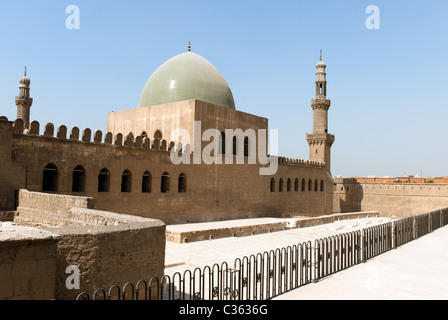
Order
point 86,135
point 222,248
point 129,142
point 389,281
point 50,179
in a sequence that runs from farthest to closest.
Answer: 1. point 129,142
2. point 86,135
3. point 50,179
4. point 222,248
5. point 389,281

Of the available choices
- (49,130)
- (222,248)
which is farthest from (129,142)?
(222,248)

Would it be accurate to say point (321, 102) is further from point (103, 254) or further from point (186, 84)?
point (103, 254)

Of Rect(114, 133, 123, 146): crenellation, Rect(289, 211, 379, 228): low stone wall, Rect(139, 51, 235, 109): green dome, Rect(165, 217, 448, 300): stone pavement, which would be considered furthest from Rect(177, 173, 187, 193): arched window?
Rect(289, 211, 379, 228): low stone wall

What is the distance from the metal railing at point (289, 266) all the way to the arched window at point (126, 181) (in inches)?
229

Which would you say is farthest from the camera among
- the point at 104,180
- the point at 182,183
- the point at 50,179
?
the point at 182,183

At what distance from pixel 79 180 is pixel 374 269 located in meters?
9.23

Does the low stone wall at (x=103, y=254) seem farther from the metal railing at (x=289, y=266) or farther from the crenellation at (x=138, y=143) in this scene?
the crenellation at (x=138, y=143)

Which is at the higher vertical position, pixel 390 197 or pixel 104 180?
pixel 104 180

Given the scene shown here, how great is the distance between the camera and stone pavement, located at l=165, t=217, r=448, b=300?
5.09 meters

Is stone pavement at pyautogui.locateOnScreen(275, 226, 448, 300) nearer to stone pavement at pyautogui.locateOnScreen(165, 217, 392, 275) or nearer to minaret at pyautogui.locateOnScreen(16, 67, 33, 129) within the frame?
stone pavement at pyautogui.locateOnScreen(165, 217, 392, 275)

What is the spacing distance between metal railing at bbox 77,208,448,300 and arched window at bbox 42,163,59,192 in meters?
5.78

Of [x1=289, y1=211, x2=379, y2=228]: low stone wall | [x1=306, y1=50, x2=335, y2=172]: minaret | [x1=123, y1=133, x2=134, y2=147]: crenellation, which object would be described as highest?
[x1=306, y1=50, x2=335, y2=172]: minaret

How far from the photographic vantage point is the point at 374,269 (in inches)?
255
